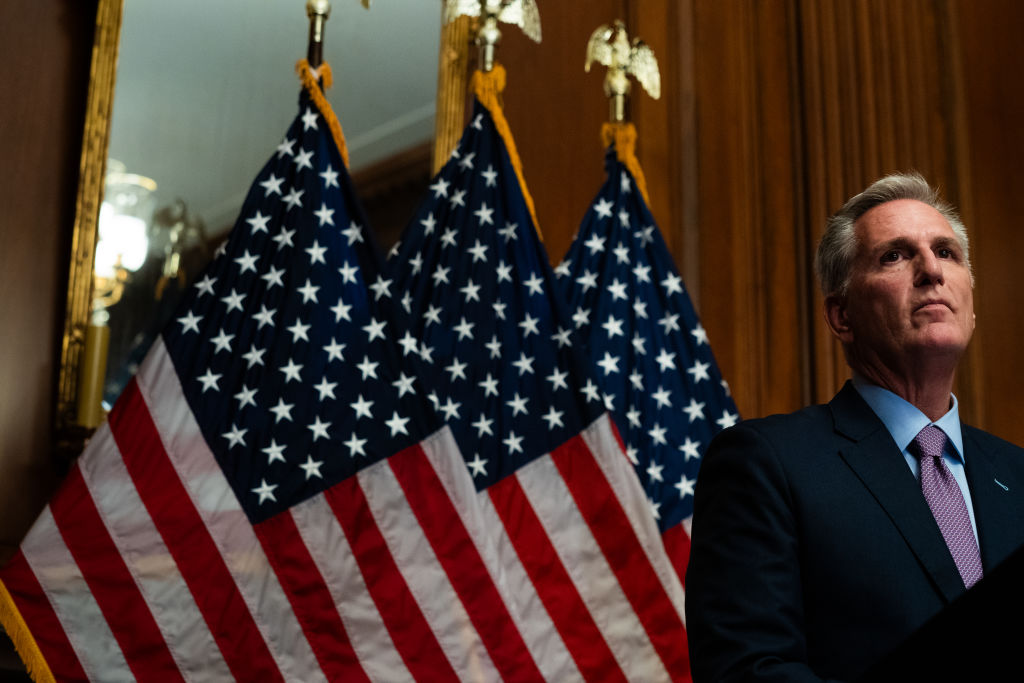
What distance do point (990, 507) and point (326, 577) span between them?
1.71 meters

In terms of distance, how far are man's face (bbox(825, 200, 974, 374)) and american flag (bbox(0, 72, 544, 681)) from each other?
4.48 feet

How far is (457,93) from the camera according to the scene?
153 inches

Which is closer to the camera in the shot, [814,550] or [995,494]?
[814,550]

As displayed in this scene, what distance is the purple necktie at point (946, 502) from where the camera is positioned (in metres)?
1.49

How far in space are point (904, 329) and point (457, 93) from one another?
2557 millimetres

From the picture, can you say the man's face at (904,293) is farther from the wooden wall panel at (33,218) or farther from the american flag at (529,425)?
the wooden wall panel at (33,218)

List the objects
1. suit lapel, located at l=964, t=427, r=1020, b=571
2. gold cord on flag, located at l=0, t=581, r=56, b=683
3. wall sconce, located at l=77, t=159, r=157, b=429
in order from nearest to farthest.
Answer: suit lapel, located at l=964, t=427, r=1020, b=571, gold cord on flag, located at l=0, t=581, r=56, b=683, wall sconce, located at l=77, t=159, r=157, b=429

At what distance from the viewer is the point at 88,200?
316cm

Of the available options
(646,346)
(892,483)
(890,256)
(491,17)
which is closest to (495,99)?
(491,17)

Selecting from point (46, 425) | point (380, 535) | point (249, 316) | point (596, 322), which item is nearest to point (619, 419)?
point (596, 322)

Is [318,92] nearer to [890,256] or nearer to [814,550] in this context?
[890,256]

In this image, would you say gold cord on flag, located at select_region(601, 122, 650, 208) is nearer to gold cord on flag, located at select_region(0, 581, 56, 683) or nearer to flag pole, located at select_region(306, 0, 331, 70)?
flag pole, located at select_region(306, 0, 331, 70)

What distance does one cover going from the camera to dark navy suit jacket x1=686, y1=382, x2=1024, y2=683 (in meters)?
1.40

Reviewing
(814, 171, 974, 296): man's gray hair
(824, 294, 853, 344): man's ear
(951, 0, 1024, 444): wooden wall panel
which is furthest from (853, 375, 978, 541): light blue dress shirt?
(951, 0, 1024, 444): wooden wall panel
